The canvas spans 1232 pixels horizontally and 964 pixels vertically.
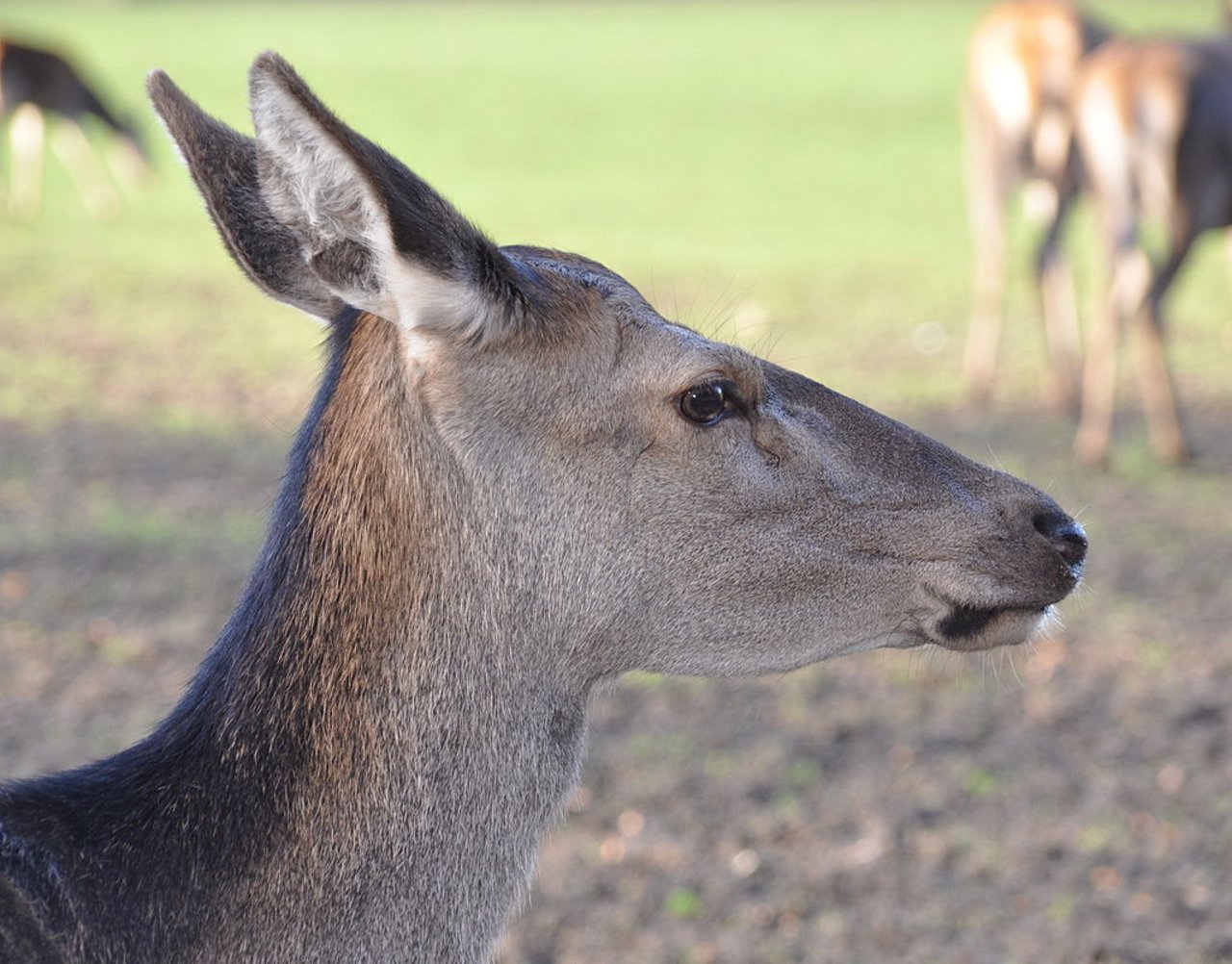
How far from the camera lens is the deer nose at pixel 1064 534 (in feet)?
9.00

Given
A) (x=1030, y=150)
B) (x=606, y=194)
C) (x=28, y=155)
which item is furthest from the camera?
(x=28, y=155)

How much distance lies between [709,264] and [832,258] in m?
1.33

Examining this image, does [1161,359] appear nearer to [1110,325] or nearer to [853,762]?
[1110,325]

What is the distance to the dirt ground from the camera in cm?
441

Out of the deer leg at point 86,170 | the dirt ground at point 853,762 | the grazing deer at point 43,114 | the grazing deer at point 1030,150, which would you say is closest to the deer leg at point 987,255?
the grazing deer at point 1030,150

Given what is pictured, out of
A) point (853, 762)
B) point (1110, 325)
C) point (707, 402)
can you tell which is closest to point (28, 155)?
point (1110, 325)

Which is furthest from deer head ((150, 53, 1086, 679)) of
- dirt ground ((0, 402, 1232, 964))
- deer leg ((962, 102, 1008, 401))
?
deer leg ((962, 102, 1008, 401))

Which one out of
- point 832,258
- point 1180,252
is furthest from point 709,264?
point 1180,252

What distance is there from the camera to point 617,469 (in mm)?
2613

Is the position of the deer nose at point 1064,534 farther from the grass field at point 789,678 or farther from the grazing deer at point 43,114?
the grazing deer at point 43,114

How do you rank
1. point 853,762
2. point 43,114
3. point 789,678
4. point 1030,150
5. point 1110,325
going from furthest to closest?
point 43,114
point 1030,150
point 1110,325
point 789,678
point 853,762

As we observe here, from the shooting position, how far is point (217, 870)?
7.80 ft

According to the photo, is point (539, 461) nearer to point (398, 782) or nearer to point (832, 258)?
point (398, 782)

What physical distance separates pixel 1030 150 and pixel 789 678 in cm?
518
